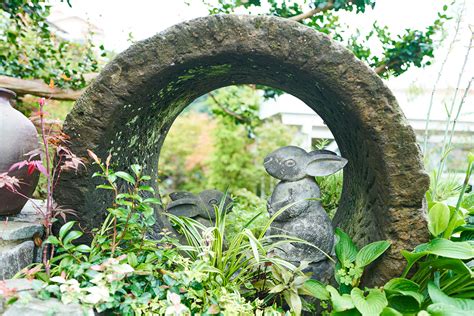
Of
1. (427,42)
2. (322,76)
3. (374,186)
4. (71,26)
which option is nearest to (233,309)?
(374,186)

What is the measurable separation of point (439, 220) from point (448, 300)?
364 mm

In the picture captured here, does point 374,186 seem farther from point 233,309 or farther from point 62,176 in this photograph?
point 62,176

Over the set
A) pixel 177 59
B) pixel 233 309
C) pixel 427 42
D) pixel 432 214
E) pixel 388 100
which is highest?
pixel 427 42

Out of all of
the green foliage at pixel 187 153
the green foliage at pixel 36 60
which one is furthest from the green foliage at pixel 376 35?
the green foliage at pixel 187 153

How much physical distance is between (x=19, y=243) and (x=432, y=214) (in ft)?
6.82

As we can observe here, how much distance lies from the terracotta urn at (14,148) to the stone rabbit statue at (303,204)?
1354 mm

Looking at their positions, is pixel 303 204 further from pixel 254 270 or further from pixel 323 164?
pixel 254 270

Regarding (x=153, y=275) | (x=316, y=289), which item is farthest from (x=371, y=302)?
(x=153, y=275)

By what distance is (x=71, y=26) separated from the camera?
42.3ft

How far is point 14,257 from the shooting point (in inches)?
80.9

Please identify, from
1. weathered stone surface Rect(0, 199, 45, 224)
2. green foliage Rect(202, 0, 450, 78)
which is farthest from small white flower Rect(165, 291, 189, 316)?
green foliage Rect(202, 0, 450, 78)

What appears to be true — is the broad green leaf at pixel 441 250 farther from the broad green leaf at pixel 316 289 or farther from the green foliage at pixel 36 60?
the green foliage at pixel 36 60

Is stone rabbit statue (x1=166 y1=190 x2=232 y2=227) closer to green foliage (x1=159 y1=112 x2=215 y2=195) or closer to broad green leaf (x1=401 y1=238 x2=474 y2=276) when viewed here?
broad green leaf (x1=401 y1=238 x2=474 y2=276)

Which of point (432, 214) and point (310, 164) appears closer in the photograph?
point (432, 214)
